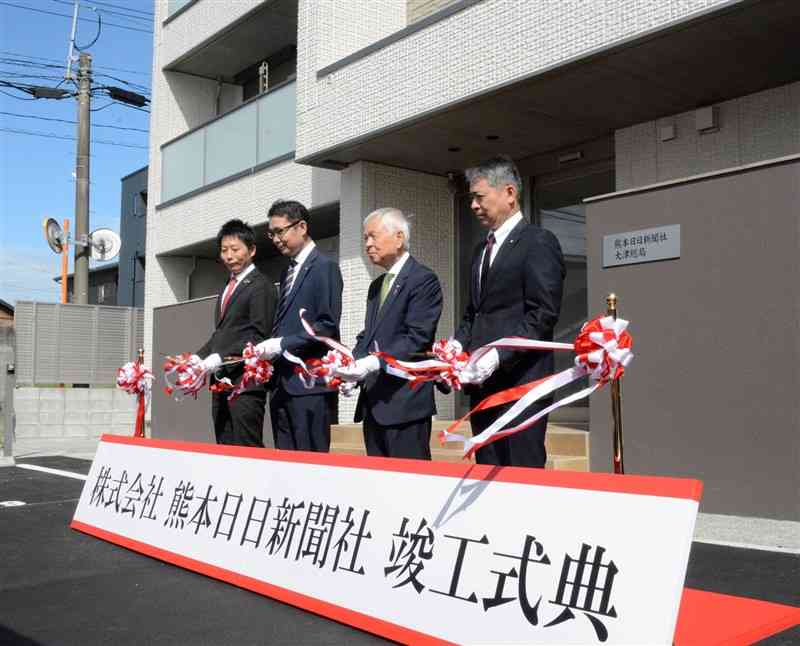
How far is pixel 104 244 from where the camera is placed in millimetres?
16359

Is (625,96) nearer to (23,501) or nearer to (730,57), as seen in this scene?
(730,57)

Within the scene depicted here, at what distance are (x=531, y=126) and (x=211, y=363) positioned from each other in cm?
482

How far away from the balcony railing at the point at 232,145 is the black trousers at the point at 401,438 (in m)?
7.98

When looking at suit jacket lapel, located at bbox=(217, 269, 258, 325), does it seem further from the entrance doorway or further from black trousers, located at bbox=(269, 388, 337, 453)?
the entrance doorway

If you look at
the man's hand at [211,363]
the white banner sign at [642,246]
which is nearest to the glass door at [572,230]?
the white banner sign at [642,246]

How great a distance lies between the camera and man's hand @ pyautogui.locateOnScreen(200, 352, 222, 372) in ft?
15.8

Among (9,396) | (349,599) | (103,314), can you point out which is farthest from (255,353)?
(103,314)

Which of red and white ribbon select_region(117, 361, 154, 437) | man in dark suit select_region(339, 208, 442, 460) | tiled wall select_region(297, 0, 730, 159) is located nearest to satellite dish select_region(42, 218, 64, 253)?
tiled wall select_region(297, 0, 730, 159)

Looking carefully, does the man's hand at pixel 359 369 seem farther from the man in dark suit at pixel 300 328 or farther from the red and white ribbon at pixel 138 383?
the red and white ribbon at pixel 138 383

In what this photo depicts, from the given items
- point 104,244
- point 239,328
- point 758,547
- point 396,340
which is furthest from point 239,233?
point 104,244

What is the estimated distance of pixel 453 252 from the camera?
1035cm

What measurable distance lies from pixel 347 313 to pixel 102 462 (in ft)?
15.5

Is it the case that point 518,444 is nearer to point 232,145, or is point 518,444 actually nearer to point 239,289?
point 239,289

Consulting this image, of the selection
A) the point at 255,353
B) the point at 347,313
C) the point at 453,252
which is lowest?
the point at 255,353
